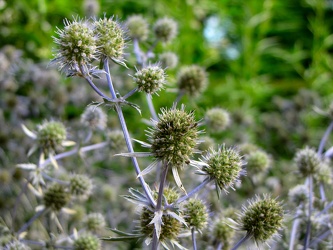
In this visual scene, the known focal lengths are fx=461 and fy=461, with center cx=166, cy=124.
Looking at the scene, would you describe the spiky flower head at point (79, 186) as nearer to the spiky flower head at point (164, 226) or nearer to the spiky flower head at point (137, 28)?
the spiky flower head at point (164, 226)

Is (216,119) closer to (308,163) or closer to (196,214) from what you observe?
(308,163)

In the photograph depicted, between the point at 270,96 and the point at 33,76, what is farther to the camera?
the point at 270,96

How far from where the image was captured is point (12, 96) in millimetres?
2875

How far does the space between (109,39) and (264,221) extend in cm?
69

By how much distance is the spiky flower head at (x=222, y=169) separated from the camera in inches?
50.3

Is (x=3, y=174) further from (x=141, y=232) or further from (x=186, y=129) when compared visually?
(x=186, y=129)

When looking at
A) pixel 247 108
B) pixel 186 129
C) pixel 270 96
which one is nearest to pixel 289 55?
pixel 270 96

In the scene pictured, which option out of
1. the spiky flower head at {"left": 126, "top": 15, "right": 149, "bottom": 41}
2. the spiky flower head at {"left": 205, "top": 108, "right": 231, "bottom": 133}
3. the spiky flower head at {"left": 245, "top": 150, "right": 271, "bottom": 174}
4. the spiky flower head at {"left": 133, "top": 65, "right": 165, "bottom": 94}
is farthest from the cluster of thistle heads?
the spiky flower head at {"left": 126, "top": 15, "right": 149, "bottom": 41}

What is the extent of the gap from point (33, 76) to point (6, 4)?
57 cm

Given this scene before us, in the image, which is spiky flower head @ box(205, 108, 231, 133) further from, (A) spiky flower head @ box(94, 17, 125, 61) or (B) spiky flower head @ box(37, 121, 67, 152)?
(A) spiky flower head @ box(94, 17, 125, 61)

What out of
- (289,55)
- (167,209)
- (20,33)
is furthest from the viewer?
(289,55)

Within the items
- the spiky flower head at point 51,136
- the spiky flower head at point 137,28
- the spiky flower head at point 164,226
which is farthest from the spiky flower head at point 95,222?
the spiky flower head at point 137,28

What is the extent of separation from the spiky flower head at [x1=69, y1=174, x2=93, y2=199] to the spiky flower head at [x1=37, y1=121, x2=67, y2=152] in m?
0.18

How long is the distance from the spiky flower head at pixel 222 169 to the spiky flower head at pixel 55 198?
0.69m
